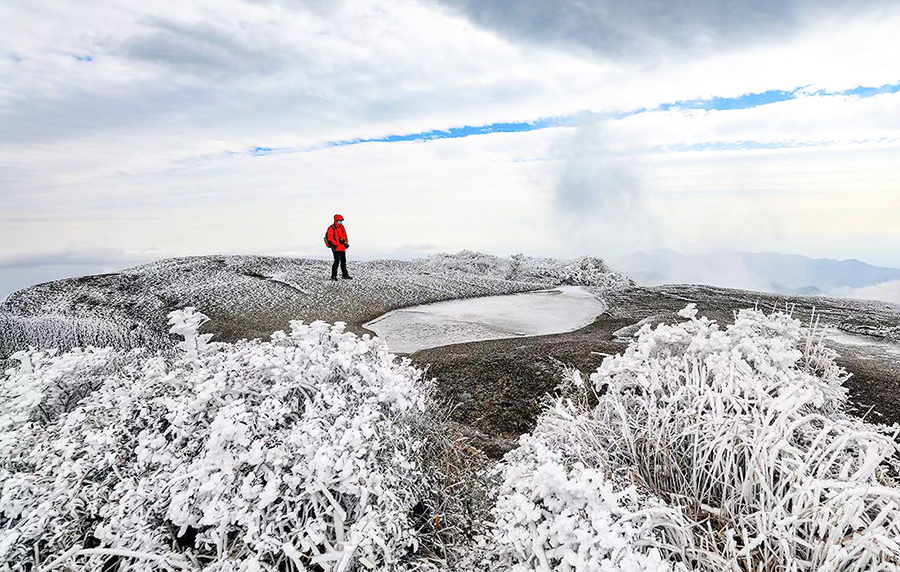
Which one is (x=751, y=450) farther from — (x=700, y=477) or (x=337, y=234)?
(x=337, y=234)

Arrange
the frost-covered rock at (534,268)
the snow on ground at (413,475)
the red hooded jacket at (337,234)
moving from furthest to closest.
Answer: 1. the frost-covered rock at (534,268)
2. the red hooded jacket at (337,234)
3. the snow on ground at (413,475)

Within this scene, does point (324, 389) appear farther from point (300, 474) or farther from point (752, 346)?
point (752, 346)

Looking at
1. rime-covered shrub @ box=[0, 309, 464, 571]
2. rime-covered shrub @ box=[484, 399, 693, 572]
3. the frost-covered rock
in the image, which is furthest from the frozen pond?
rime-covered shrub @ box=[484, 399, 693, 572]

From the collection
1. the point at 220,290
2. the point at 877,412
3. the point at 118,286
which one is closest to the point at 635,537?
the point at 877,412

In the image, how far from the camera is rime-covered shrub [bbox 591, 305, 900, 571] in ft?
9.14

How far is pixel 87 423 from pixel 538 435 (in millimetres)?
3399

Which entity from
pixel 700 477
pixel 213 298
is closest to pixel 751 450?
pixel 700 477

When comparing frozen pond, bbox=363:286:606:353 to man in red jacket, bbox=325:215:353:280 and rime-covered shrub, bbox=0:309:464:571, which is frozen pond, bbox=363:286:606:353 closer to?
man in red jacket, bbox=325:215:353:280

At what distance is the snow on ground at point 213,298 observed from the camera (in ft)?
35.5

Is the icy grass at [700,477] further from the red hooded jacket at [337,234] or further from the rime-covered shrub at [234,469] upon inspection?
the red hooded jacket at [337,234]

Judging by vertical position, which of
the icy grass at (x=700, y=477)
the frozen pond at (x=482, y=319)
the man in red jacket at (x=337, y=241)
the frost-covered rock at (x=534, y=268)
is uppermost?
the icy grass at (x=700, y=477)

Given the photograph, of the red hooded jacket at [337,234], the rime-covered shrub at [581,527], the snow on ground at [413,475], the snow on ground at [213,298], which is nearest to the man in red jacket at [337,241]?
the red hooded jacket at [337,234]

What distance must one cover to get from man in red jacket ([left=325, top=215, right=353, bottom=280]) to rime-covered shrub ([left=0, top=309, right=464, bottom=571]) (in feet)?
38.4

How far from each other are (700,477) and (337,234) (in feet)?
45.1
